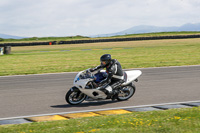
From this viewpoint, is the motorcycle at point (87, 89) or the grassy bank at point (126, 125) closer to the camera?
the grassy bank at point (126, 125)

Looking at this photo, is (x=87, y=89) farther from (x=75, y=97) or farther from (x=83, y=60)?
(x=83, y=60)

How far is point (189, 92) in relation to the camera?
432 inches

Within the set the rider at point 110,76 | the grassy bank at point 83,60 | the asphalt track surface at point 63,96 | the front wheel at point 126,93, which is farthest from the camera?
the grassy bank at point 83,60

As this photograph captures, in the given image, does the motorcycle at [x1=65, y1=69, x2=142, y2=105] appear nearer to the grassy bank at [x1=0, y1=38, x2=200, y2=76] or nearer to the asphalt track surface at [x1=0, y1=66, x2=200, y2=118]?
the asphalt track surface at [x1=0, y1=66, x2=200, y2=118]

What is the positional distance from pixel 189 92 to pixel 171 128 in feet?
16.9

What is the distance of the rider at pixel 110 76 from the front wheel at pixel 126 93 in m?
0.24

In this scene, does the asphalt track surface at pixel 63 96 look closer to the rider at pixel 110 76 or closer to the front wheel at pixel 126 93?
the front wheel at pixel 126 93

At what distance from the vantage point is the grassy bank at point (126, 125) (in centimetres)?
A: 612

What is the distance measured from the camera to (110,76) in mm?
9484

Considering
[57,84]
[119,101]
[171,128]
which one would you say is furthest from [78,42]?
[171,128]

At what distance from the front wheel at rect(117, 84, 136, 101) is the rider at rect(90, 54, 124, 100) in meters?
0.24

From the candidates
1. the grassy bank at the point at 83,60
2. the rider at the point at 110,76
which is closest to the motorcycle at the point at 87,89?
the rider at the point at 110,76

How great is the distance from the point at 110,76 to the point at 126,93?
95cm

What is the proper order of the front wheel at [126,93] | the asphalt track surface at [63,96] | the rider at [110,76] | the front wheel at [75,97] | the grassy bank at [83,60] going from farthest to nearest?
the grassy bank at [83,60] < the front wheel at [126,93] < the rider at [110,76] < the front wheel at [75,97] < the asphalt track surface at [63,96]
